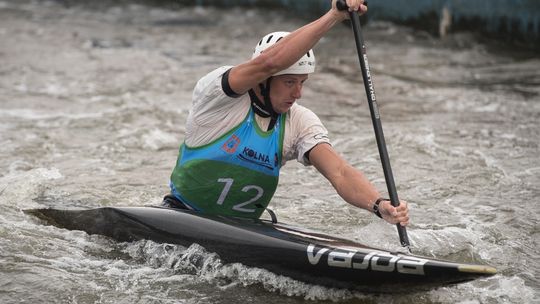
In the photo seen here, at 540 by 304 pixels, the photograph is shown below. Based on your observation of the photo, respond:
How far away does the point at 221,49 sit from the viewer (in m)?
15.8

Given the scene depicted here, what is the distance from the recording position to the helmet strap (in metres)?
5.65

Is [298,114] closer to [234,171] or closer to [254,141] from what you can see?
[254,141]

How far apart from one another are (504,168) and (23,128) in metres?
5.64

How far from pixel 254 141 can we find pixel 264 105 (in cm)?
24

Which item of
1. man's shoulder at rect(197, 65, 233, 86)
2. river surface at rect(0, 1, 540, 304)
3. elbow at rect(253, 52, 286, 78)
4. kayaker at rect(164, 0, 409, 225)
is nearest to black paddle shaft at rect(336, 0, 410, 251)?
kayaker at rect(164, 0, 409, 225)

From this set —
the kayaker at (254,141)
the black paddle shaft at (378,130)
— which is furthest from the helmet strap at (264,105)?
the black paddle shaft at (378,130)

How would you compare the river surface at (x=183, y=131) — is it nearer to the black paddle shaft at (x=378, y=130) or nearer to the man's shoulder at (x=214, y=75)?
the black paddle shaft at (x=378, y=130)

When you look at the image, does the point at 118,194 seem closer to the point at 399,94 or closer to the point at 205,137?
the point at 205,137

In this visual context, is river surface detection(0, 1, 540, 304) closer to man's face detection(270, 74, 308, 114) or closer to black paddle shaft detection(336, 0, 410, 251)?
black paddle shaft detection(336, 0, 410, 251)

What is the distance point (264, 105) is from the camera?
223 inches

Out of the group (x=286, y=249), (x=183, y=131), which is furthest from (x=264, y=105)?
(x=183, y=131)

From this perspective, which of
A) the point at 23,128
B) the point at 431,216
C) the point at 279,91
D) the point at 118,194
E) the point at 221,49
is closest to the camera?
the point at 279,91

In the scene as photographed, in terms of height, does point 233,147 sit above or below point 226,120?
below

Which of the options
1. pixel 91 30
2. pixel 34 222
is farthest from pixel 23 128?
pixel 91 30
